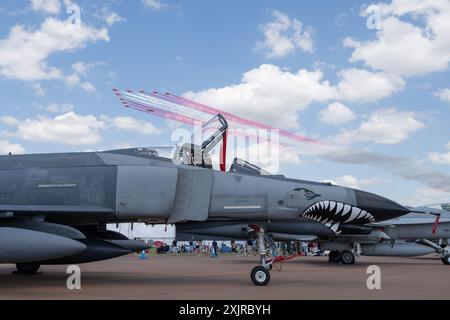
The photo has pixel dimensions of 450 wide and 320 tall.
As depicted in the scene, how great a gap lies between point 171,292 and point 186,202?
181cm

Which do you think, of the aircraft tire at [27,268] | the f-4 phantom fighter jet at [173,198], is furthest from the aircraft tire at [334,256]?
the aircraft tire at [27,268]

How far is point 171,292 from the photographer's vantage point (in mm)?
8727

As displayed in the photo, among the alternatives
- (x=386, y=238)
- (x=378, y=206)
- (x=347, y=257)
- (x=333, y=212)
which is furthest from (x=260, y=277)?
(x=386, y=238)

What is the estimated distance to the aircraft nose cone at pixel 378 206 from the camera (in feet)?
32.0

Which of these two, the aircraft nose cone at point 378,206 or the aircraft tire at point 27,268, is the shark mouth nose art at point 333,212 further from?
the aircraft tire at point 27,268

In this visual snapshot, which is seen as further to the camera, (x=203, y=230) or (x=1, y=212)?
(x=203, y=230)

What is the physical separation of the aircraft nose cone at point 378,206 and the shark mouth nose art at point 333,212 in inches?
4.9

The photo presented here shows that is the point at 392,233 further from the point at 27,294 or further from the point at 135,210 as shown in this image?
the point at 27,294

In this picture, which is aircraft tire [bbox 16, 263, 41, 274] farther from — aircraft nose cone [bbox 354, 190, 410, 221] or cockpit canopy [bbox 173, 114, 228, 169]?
aircraft nose cone [bbox 354, 190, 410, 221]

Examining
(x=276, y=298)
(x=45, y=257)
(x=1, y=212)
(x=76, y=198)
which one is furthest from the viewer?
(x=76, y=198)

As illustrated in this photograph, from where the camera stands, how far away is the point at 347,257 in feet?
64.5

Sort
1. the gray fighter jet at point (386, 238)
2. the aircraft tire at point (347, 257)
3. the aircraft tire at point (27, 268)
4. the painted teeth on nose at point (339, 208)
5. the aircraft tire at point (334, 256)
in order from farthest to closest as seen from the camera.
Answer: the aircraft tire at point (334, 256) → the aircraft tire at point (347, 257) → the gray fighter jet at point (386, 238) → the aircraft tire at point (27, 268) → the painted teeth on nose at point (339, 208)

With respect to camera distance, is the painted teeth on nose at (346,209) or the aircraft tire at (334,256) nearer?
the painted teeth on nose at (346,209)
